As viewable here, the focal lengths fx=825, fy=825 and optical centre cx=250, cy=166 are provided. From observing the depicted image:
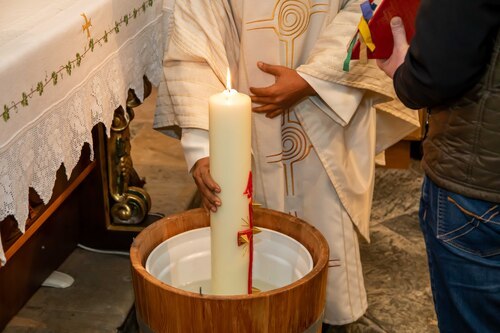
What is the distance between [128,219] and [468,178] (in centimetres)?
145

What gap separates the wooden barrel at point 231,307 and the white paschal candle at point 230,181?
4.6 inches

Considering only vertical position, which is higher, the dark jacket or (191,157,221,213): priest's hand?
the dark jacket

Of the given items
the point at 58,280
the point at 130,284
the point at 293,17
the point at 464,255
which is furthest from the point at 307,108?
the point at 58,280

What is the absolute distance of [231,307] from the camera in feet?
4.01

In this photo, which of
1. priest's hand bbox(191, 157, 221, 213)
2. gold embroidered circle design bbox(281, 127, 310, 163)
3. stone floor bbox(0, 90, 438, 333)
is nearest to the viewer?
priest's hand bbox(191, 157, 221, 213)

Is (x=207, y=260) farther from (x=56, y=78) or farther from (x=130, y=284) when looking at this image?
(x=130, y=284)

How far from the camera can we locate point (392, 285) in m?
2.73

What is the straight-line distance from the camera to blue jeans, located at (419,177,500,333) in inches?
54.9

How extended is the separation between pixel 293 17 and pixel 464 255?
29.7 inches

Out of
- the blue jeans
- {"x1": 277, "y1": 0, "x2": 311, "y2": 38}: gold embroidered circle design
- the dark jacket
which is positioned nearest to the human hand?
the dark jacket

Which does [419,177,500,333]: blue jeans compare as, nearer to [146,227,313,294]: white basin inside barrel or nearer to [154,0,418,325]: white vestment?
[146,227,313,294]: white basin inside barrel

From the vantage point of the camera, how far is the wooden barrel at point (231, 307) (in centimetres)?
122

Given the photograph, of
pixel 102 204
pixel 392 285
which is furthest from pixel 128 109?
pixel 392 285

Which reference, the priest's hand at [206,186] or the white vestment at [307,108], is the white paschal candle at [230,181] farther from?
the white vestment at [307,108]
